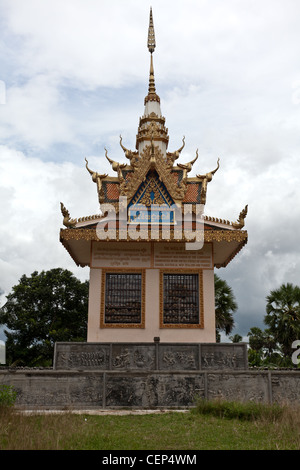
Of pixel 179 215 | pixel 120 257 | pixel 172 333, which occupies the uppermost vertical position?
pixel 179 215

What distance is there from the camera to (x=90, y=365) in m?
14.0

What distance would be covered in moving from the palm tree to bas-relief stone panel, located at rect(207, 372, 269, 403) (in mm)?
11069

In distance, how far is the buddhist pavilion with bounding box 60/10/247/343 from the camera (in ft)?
53.4

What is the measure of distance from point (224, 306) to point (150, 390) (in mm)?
12954

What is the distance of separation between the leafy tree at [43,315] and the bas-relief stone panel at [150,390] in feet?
59.3

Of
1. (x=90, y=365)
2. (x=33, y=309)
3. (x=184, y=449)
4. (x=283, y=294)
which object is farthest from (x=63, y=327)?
(x=184, y=449)

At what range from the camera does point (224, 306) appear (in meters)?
24.1

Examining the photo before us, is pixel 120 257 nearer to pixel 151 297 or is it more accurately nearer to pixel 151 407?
pixel 151 297

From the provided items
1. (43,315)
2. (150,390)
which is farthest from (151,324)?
(43,315)

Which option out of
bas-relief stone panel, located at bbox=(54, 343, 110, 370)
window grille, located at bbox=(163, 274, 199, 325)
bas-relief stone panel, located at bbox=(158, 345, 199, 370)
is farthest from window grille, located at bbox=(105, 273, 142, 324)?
bas-relief stone panel, located at bbox=(158, 345, 199, 370)

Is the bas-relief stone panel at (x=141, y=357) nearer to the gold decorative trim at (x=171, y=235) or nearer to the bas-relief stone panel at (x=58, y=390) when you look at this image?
the bas-relief stone panel at (x=58, y=390)

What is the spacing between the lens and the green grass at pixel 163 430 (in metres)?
7.11

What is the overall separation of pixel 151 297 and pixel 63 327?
15.8 meters

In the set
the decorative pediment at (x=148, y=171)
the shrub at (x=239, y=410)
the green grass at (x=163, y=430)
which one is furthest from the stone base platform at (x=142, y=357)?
the decorative pediment at (x=148, y=171)
